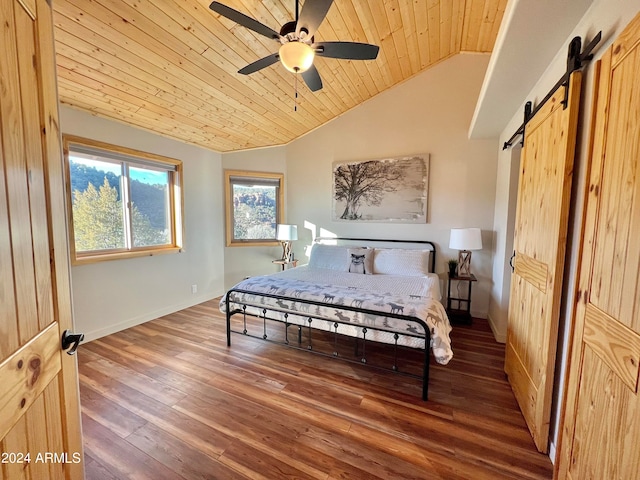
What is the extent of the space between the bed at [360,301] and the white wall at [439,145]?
1.70 ft

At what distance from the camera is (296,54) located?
5.81 feet

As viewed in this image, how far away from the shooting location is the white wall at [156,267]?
3.01 meters

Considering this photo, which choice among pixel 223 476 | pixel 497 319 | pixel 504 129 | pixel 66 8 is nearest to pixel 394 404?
pixel 223 476

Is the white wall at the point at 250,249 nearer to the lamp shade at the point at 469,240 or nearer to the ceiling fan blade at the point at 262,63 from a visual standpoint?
the ceiling fan blade at the point at 262,63

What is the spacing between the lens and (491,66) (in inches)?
79.0

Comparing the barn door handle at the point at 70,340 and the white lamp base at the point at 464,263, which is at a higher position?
the barn door handle at the point at 70,340

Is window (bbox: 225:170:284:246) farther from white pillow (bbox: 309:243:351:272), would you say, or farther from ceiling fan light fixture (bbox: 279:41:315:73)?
ceiling fan light fixture (bbox: 279:41:315:73)

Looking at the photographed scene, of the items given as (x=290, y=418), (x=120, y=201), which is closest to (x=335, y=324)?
(x=290, y=418)

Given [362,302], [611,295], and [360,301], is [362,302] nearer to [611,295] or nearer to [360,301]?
[360,301]

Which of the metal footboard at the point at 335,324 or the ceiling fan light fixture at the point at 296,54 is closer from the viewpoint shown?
the ceiling fan light fixture at the point at 296,54

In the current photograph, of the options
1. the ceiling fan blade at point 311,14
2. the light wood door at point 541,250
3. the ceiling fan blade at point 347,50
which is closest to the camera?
the light wood door at point 541,250

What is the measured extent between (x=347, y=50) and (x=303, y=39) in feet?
1.09

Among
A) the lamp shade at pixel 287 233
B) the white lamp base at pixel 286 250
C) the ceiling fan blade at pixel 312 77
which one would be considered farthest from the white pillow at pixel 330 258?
the ceiling fan blade at pixel 312 77

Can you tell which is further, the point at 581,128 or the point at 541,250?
the point at 541,250
